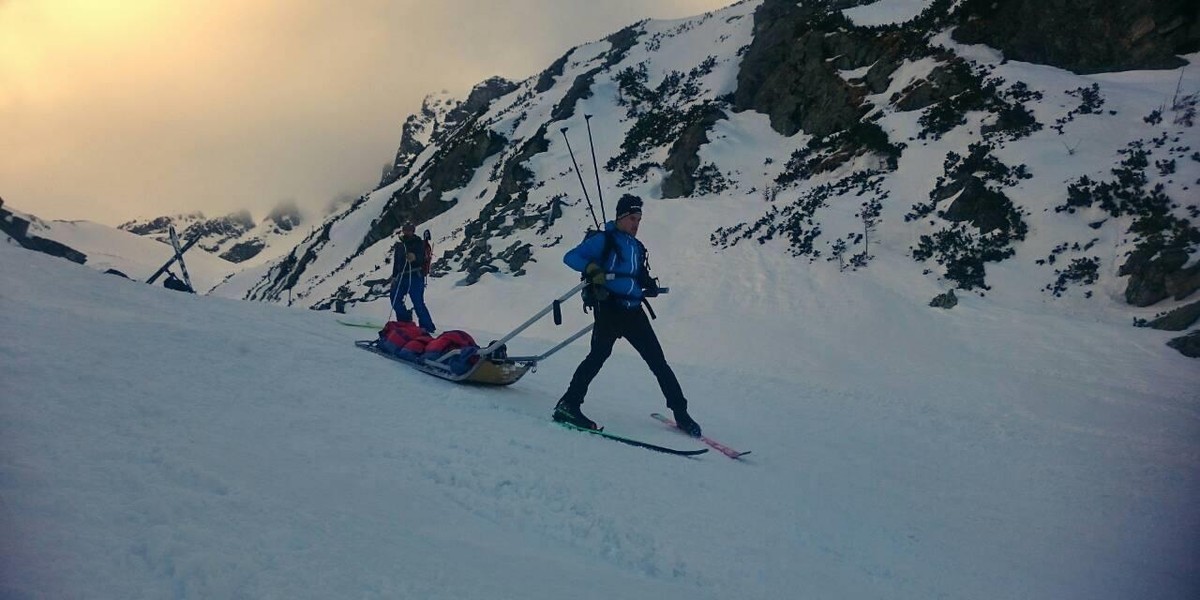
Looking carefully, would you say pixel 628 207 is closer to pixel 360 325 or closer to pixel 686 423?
pixel 686 423

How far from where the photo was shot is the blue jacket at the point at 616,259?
5406 mm

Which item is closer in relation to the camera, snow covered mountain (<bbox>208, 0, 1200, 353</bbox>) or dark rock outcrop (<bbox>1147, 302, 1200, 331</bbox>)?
dark rock outcrop (<bbox>1147, 302, 1200, 331</bbox>)

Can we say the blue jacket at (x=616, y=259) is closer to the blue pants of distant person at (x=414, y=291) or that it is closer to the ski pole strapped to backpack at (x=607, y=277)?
the ski pole strapped to backpack at (x=607, y=277)

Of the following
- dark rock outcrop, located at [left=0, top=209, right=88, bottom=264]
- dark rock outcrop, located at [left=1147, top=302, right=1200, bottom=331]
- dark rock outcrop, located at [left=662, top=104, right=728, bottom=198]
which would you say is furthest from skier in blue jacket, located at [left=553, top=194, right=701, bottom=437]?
dark rock outcrop, located at [left=0, top=209, right=88, bottom=264]

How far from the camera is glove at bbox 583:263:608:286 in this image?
5.26 meters

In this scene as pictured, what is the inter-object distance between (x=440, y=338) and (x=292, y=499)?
3883 millimetres

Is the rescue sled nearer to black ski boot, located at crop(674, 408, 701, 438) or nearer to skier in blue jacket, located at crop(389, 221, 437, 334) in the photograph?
black ski boot, located at crop(674, 408, 701, 438)

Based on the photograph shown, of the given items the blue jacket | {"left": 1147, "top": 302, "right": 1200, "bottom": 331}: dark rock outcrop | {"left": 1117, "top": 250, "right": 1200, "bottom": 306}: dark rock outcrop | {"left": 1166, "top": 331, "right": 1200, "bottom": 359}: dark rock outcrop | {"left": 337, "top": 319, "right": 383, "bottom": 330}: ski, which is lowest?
{"left": 337, "top": 319, "right": 383, "bottom": 330}: ski

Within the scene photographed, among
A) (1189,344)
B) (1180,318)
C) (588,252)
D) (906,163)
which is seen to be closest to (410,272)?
(588,252)

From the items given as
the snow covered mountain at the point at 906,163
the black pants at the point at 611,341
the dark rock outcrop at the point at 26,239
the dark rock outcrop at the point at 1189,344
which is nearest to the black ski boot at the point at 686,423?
the black pants at the point at 611,341

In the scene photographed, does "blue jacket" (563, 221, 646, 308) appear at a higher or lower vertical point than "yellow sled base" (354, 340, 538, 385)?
higher

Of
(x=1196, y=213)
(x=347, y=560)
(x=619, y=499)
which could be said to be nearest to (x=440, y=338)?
(x=619, y=499)

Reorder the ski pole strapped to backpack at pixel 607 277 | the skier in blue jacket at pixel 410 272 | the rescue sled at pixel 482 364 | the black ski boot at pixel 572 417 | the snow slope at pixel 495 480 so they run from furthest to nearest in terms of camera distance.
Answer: the skier in blue jacket at pixel 410 272 → the rescue sled at pixel 482 364 → the ski pole strapped to backpack at pixel 607 277 → the black ski boot at pixel 572 417 → the snow slope at pixel 495 480

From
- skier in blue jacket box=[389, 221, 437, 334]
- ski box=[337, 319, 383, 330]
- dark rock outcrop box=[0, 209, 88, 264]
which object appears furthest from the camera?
dark rock outcrop box=[0, 209, 88, 264]
